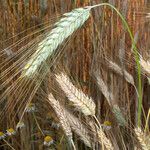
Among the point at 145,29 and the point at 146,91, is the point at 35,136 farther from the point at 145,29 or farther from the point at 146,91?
the point at 145,29

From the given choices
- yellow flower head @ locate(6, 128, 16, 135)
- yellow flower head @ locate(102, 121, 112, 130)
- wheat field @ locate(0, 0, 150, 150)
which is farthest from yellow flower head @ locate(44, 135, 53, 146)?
yellow flower head @ locate(102, 121, 112, 130)

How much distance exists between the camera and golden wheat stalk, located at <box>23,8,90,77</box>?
1339mm

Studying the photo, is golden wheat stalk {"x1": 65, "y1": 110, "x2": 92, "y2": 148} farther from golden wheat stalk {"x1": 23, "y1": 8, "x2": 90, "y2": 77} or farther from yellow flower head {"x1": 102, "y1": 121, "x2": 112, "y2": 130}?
yellow flower head {"x1": 102, "y1": 121, "x2": 112, "y2": 130}

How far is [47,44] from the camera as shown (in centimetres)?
136

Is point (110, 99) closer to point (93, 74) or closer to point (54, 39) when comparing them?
point (93, 74)

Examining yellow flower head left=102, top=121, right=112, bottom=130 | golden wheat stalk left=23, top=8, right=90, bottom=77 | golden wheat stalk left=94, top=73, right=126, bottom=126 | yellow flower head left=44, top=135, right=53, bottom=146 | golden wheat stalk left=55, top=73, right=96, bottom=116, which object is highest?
golden wheat stalk left=23, top=8, right=90, bottom=77

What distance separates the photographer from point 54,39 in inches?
53.5

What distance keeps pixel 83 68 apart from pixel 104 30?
20cm

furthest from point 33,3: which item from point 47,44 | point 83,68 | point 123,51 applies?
point 47,44

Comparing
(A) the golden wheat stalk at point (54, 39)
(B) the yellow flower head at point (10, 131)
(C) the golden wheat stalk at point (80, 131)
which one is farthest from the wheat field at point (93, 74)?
(A) the golden wheat stalk at point (54, 39)

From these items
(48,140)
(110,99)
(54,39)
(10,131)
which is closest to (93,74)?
(110,99)

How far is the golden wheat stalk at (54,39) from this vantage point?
Answer: 1339mm

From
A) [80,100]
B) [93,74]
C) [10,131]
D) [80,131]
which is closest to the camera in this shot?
[80,100]

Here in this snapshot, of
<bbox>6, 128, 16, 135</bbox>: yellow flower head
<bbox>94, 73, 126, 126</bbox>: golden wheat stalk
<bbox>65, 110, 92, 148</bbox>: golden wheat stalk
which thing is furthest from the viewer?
<bbox>6, 128, 16, 135</bbox>: yellow flower head
